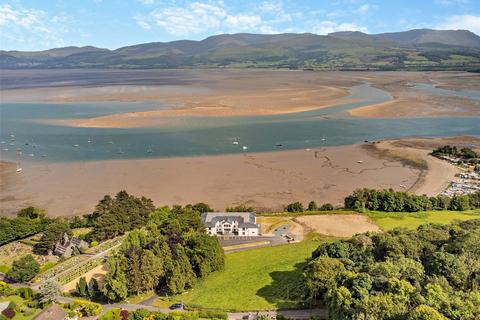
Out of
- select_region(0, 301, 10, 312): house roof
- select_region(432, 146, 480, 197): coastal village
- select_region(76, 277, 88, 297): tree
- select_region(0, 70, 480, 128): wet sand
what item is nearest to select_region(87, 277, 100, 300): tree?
select_region(76, 277, 88, 297): tree

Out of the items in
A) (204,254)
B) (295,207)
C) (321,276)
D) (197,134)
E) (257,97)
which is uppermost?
(257,97)

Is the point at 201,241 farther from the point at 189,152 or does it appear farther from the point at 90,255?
the point at 189,152

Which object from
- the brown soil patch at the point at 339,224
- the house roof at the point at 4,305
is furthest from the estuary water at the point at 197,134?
the house roof at the point at 4,305

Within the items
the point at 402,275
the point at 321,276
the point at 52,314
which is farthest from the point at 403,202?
the point at 52,314

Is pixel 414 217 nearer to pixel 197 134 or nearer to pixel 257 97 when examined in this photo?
pixel 197 134

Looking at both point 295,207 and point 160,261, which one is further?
point 295,207

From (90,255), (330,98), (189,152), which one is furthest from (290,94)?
(90,255)
